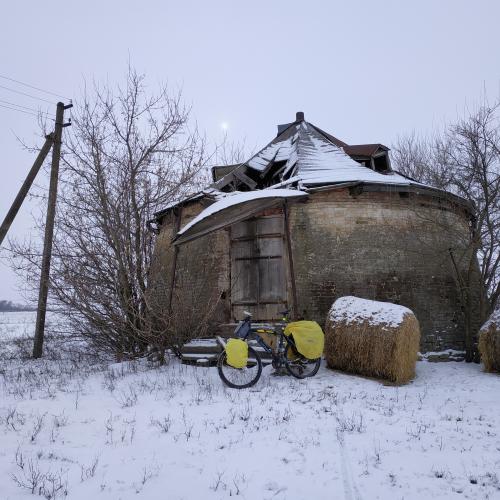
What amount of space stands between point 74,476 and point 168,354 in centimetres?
574

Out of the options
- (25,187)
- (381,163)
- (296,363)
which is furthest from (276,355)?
(25,187)

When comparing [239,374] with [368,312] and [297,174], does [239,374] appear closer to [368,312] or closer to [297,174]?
[368,312]

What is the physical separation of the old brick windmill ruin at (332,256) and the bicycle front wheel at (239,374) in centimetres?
204

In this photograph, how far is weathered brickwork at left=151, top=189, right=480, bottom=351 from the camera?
9.38m

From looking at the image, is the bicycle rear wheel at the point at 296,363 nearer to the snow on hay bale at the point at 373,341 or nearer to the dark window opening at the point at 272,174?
the snow on hay bale at the point at 373,341

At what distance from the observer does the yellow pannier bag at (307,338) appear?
6.92 m

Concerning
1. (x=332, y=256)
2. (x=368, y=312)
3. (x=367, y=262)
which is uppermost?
(x=332, y=256)

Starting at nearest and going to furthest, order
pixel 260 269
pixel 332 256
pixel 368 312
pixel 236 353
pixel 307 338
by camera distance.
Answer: pixel 236 353 → pixel 307 338 → pixel 368 312 → pixel 332 256 → pixel 260 269

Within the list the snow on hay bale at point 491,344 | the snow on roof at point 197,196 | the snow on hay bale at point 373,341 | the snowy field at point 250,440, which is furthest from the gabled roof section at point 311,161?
the snowy field at point 250,440

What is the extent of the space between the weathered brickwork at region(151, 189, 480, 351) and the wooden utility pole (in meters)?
3.26

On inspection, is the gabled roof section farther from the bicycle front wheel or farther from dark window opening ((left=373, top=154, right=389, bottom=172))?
the bicycle front wheel

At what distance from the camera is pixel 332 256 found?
31.2 feet

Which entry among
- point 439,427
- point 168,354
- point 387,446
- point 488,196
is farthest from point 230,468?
point 488,196

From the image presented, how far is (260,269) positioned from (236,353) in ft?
12.6
